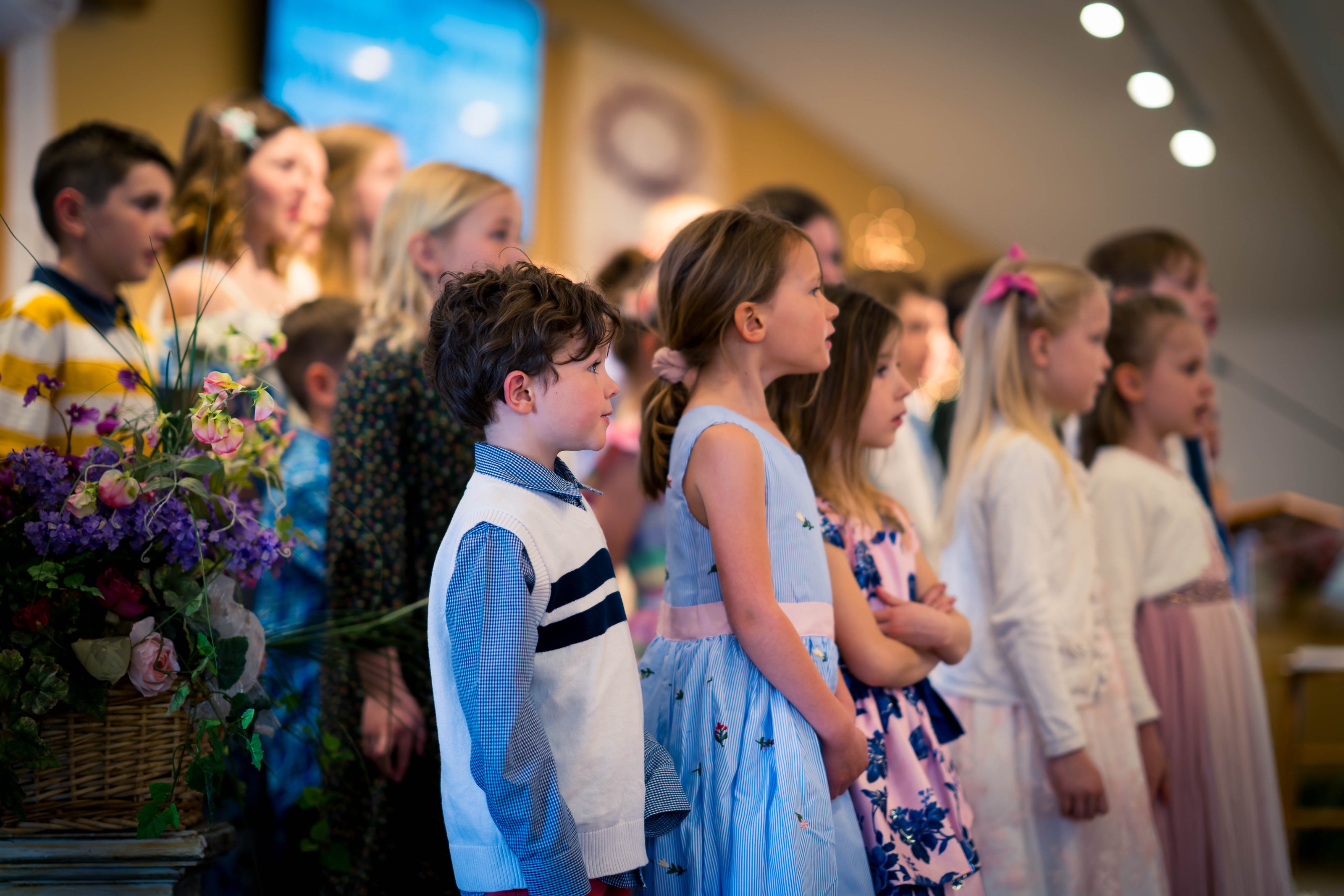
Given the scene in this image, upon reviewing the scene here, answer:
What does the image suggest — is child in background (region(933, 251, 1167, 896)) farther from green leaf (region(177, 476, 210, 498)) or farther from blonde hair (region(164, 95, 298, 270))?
blonde hair (region(164, 95, 298, 270))

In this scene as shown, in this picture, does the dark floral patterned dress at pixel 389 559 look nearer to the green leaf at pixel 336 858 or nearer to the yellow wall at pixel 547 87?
the green leaf at pixel 336 858

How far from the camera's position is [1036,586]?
189 cm

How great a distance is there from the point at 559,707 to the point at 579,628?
0.09m

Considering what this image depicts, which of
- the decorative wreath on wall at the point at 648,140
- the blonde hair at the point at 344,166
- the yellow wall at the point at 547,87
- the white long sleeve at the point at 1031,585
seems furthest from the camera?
the decorative wreath on wall at the point at 648,140

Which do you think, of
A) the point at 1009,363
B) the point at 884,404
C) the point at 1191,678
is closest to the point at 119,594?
the point at 884,404

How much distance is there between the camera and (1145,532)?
7.34 ft

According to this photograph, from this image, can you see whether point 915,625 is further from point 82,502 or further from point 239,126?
point 239,126

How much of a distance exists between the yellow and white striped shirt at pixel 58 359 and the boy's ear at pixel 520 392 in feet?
2.13

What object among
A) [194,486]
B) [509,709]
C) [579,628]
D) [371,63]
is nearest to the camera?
[509,709]

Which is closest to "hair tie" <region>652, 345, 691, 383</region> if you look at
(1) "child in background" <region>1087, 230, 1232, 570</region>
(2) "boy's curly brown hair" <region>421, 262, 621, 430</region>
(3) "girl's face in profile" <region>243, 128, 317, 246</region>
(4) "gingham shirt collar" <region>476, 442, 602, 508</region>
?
(2) "boy's curly brown hair" <region>421, 262, 621, 430</region>

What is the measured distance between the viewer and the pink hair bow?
6.97 feet

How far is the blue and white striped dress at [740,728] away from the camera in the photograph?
133 centimetres

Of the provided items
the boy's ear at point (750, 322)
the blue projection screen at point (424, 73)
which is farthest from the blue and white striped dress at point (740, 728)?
the blue projection screen at point (424, 73)

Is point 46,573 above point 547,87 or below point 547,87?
below
